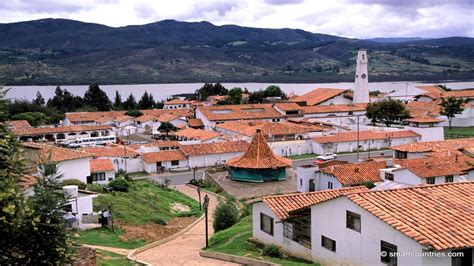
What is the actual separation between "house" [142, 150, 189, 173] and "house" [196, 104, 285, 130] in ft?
50.5

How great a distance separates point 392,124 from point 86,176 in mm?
32761

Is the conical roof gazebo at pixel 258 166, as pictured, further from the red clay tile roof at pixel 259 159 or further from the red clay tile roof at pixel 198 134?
the red clay tile roof at pixel 198 134

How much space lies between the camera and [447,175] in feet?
78.0

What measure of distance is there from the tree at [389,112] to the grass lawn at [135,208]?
92.2 feet

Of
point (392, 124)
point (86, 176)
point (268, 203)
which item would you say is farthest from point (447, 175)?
point (392, 124)

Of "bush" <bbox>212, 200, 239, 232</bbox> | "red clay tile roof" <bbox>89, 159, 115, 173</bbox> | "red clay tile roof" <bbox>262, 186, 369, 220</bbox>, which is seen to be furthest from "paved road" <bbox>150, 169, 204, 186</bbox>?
"red clay tile roof" <bbox>262, 186, 369, 220</bbox>

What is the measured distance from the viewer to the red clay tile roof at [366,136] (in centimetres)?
4434

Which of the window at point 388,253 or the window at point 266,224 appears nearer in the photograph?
the window at point 388,253

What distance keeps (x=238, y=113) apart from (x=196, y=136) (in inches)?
461

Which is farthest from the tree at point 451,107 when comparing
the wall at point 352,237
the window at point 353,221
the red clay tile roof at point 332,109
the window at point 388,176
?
the window at point 353,221

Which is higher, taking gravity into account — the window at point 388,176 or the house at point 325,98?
the house at point 325,98

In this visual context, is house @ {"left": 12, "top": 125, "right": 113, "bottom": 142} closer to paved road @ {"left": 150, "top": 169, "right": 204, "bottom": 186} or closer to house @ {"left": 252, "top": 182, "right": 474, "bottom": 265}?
paved road @ {"left": 150, "top": 169, "right": 204, "bottom": 186}


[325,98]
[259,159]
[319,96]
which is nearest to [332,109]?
[325,98]

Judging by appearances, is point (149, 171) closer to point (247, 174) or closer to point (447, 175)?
point (247, 174)
